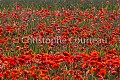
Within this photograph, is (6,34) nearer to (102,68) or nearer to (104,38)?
(104,38)

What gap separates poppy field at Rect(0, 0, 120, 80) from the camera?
208 inches

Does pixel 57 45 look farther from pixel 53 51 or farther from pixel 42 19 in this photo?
pixel 42 19

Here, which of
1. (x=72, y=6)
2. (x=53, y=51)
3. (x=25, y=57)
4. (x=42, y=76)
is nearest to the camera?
(x=42, y=76)

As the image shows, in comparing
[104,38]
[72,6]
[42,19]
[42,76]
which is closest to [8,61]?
[42,76]

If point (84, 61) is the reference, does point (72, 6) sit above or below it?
above

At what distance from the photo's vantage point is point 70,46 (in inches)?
294

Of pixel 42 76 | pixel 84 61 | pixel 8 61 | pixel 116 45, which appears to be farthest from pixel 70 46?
pixel 42 76

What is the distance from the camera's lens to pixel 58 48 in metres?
7.50

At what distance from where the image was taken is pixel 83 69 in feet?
18.5

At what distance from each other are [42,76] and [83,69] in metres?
0.96

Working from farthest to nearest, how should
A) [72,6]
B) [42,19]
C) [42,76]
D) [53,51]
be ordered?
[72,6]
[42,19]
[53,51]
[42,76]

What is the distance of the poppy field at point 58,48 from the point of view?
5.27 m

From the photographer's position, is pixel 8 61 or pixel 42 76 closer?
pixel 42 76

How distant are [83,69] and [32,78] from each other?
2.84ft
